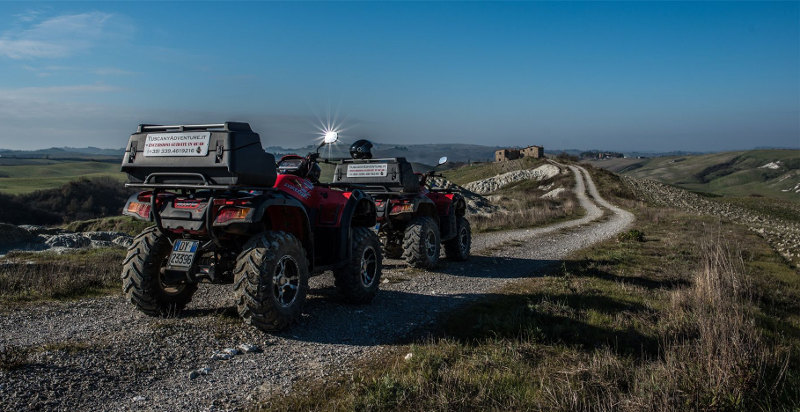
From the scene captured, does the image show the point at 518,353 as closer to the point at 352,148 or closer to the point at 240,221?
the point at 240,221

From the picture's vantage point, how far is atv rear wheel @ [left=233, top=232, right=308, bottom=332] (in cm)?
563

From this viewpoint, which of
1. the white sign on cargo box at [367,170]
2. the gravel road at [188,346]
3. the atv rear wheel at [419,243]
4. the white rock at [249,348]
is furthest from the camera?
the white sign on cargo box at [367,170]

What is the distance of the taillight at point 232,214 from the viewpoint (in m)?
5.63

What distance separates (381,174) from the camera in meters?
11.5

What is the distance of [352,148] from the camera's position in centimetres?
1176

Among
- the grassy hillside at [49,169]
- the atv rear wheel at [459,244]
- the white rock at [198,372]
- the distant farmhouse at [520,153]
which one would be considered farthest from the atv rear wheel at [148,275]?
the distant farmhouse at [520,153]

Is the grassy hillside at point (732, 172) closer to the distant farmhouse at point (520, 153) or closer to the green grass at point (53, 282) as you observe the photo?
the distant farmhouse at point (520, 153)

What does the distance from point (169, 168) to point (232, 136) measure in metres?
0.94

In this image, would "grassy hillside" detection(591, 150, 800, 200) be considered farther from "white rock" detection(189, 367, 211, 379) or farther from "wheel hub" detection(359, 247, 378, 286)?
"white rock" detection(189, 367, 211, 379)

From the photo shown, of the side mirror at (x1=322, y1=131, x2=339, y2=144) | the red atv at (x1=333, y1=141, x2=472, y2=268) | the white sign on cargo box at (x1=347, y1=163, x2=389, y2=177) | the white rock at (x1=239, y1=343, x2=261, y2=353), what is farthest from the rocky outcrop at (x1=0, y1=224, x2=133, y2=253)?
the white rock at (x1=239, y1=343, x2=261, y2=353)

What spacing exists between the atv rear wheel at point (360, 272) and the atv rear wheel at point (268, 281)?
4.25 ft

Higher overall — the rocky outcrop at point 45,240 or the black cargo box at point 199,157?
the black cargo box at point 199,157

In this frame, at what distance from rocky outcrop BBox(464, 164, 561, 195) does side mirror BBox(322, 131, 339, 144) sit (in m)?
55.0

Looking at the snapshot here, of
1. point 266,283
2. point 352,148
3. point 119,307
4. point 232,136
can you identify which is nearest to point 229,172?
point 232,136
